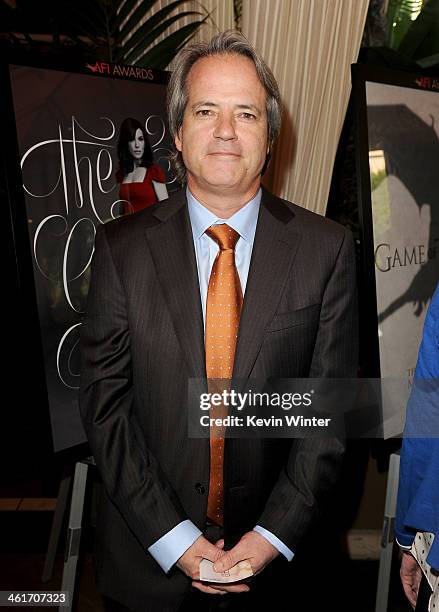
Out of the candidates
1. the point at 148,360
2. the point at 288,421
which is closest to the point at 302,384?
the point at 288,421

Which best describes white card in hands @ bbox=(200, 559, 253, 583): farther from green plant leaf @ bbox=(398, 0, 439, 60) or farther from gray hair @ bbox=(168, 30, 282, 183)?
green plant leaf @ bbox=(398, 0, 439, 60)

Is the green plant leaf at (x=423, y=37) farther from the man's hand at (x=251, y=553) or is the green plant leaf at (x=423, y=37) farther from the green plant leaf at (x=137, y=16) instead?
the man's hand at (x=251, y=553)

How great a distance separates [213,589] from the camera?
142 centimetres

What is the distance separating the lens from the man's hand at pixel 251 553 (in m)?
1.40

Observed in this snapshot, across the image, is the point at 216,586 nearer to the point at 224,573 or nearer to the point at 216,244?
the point at 224,573

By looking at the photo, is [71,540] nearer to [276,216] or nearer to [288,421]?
[288,421]

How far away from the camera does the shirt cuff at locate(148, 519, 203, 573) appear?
4.64ft

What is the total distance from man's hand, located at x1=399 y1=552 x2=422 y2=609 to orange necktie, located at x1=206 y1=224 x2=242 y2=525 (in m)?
0.43

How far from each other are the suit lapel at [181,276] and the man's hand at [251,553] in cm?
39

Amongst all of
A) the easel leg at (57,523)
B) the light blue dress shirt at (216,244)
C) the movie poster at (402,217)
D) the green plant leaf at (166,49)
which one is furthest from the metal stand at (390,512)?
the green plant leaf at (166,49)

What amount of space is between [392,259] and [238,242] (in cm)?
63

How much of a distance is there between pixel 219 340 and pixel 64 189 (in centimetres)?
66

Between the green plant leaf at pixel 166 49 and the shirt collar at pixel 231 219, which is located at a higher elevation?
the green plant leaf at pixel 166 49

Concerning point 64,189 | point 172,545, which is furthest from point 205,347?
point 64,189
